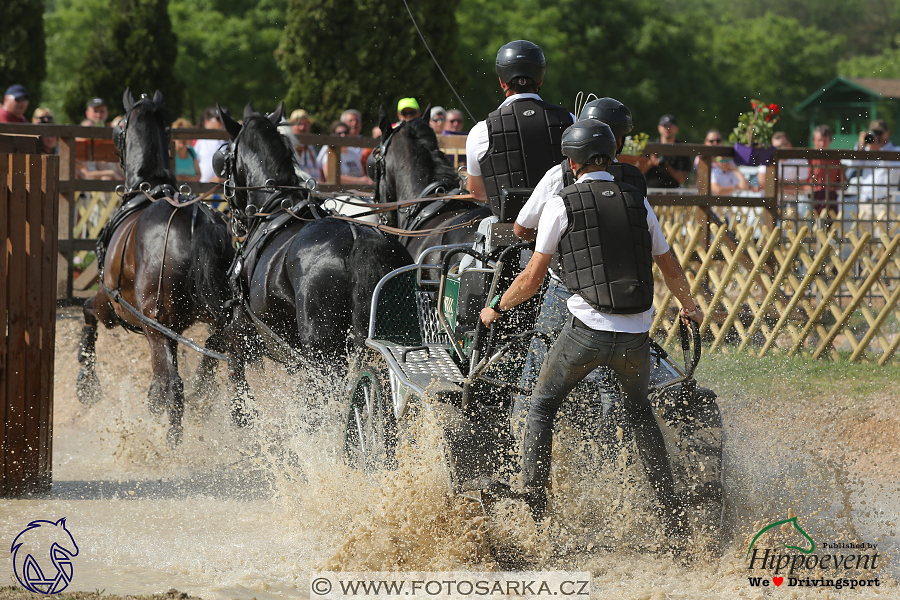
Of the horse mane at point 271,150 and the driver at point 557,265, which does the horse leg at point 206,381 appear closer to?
the horse mane at point 271,150

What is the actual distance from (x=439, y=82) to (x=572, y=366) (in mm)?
16585

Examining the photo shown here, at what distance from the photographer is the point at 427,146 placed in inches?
276

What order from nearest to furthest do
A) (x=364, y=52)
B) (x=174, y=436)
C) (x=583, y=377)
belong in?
1. (x=583, y=377)
2. (x=174, y=436)
3. (x=364, y=52)

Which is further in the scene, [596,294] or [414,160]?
[414,160]

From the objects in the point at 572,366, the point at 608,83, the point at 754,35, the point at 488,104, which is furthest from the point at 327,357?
the point at 754,35

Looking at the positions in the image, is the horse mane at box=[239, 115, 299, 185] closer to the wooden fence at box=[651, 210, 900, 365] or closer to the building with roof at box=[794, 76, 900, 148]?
the wooden fence at box=[651, 210, 900, 365]

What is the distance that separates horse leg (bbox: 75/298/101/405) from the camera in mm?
7418

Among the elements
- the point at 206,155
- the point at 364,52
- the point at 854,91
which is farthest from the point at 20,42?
the point at 854,91

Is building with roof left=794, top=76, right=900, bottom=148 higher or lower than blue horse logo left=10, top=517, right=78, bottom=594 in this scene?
higher

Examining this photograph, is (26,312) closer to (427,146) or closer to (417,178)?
(417,178)

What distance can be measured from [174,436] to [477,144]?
9.41 feet

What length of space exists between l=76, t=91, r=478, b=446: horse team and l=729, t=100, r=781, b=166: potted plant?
17.5 ft

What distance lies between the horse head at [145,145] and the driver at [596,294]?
13.0 ft

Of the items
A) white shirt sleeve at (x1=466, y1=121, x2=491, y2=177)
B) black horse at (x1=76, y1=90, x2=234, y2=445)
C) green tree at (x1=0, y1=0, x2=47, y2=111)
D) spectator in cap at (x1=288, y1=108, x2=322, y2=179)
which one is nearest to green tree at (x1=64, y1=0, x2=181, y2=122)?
green tree at (x1=0, y1=0, x2=47, y2=111)
